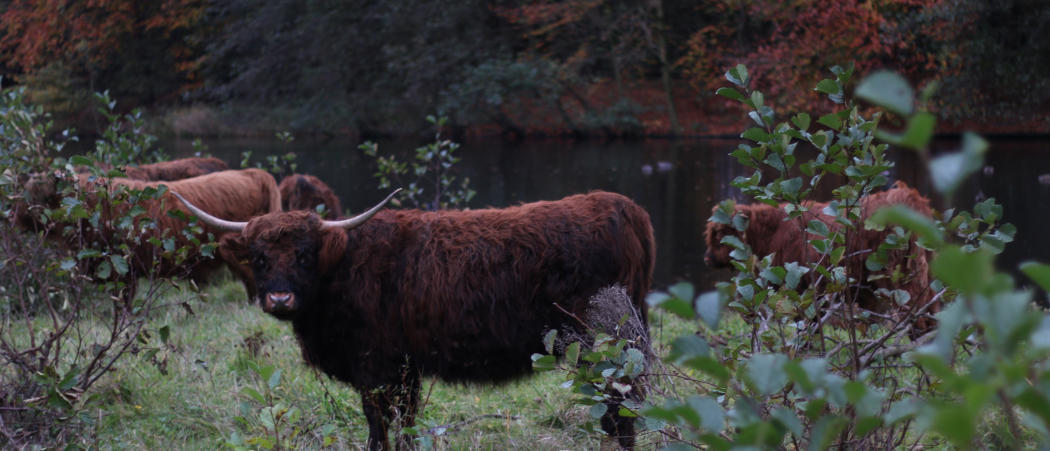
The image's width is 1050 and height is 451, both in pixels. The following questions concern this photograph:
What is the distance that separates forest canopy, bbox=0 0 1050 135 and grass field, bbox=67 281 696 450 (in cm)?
1425

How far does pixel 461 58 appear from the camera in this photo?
2127cm

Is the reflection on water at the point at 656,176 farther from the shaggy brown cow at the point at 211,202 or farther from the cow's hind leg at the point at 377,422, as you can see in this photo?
the cow's hind leg at the point at 377,422

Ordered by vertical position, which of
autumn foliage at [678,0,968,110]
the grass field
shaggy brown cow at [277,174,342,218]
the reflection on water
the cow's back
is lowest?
the reflection on water

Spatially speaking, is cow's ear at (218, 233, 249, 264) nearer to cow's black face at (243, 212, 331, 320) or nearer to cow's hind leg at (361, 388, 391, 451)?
cow's black face at (243, 212, 331, 320)

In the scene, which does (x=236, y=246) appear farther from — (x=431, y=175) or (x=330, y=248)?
(x=431, y=175)

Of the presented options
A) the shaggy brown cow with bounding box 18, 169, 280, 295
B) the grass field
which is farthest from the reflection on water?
the grass field

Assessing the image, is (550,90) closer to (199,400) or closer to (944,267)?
(199,400)

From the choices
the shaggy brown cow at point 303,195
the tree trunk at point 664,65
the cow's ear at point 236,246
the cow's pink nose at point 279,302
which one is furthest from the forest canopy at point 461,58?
the cow's pink nose at point 279,302

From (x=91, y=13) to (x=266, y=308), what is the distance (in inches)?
1002

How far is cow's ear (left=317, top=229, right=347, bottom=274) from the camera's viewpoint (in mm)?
3684

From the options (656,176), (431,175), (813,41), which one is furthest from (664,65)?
(431,175)

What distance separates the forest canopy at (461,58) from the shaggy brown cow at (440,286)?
48.5ft

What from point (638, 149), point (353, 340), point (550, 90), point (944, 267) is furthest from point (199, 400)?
point (550, 90)

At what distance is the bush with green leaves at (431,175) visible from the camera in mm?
8062
